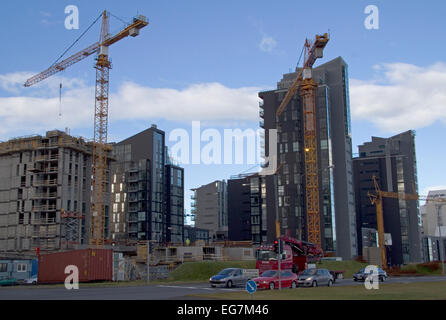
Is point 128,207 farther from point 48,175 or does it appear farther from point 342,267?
point 342,267

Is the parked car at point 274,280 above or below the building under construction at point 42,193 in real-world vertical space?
below

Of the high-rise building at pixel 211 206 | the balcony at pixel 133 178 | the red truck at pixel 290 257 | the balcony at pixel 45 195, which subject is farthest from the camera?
the high-rise building at pixel 211 206

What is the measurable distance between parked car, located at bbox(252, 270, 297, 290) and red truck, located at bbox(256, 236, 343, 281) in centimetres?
350

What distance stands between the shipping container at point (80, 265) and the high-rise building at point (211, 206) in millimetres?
127379

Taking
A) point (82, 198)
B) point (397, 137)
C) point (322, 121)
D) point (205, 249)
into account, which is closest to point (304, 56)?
point (322, 121)

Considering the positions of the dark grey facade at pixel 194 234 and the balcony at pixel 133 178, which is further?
the dark grey facade at pixel 194 234

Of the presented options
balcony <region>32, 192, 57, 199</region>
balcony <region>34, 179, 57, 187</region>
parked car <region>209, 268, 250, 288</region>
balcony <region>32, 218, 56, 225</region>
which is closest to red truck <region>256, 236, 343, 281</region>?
parked car <region>209, 268, 250, 288</region>

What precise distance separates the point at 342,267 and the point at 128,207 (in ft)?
272

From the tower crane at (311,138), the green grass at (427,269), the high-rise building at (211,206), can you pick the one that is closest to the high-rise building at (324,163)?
the tower crane at (311,138)

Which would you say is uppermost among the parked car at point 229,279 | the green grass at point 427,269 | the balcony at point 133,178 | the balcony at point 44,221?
the balcony at point 133,178

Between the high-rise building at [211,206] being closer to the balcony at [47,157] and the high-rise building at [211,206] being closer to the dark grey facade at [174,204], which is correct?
the dark grey facade at [174,204]

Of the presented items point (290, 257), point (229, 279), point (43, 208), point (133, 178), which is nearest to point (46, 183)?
point (43, 208)

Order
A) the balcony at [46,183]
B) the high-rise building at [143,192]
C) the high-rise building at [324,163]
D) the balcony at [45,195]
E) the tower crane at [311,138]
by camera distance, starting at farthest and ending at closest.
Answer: the high-rise building at [143,192]
the high-rise building at [324,163]
the balcony at [45,195]
the balcony at [46,183]
the tower crane at [311,138]

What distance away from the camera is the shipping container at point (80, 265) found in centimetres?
5019
